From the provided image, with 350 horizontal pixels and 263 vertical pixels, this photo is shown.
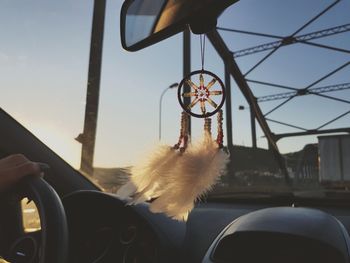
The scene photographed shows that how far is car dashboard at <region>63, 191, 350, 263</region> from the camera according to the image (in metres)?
1.59

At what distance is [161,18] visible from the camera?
1862 mm

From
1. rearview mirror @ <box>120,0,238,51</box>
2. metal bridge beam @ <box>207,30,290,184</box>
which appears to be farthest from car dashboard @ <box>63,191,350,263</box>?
metal bridge beam @ <box>207,30,290,184</box>

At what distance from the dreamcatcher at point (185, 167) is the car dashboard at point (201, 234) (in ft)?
0.67

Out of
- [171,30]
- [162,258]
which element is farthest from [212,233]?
[171,30]

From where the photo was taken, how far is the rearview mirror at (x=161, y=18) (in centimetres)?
148

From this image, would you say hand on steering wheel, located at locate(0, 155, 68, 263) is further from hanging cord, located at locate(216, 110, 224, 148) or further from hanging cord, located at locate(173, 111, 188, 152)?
hanging cord, located at locate(216, 110, 224, 148)

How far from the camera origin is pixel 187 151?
1783 mm

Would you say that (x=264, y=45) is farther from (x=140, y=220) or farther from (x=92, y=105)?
(x=140, y=220)

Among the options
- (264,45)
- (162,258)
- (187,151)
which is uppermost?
(264,45)

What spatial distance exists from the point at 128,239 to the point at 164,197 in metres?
0.51

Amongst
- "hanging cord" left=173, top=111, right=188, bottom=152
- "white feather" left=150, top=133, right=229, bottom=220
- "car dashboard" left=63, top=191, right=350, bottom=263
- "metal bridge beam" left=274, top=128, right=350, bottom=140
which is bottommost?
"car dashboard" left=63, top=191, right=350, bottom=263

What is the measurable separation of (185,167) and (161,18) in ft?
2.25

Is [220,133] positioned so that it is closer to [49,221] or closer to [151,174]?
[151,174]

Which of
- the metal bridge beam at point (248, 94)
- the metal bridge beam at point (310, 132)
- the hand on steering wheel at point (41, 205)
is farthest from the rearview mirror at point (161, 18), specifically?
the metal bridge beam at point (310, 132)
